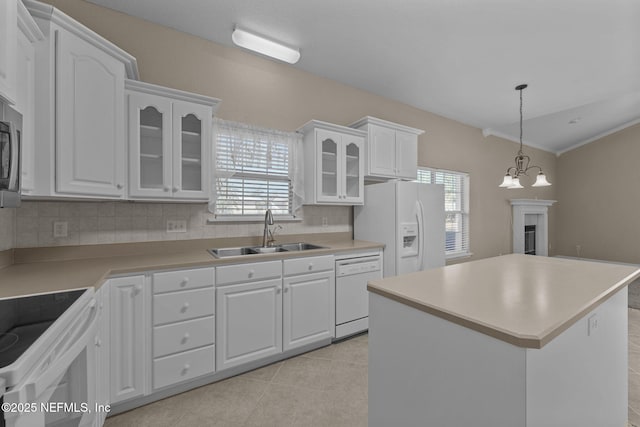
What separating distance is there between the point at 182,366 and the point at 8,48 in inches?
77.6

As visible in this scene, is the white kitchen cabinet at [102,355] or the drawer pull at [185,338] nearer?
the white kitchen cabinet at [102,355]

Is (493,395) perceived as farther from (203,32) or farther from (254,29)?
(203,32)

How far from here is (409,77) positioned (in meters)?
3.28

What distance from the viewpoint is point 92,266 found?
68.8 inches

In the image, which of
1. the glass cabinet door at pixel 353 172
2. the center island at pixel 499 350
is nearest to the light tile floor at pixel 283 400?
the center island at pixel 499 350

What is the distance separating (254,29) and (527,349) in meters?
2.88

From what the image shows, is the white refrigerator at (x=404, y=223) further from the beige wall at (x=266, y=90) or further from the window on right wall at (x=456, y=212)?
the window on right wall at (x=456, y=212)

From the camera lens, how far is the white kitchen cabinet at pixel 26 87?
4.38ft

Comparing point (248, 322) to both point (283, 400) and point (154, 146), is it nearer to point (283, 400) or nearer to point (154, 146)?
point (283, 400)

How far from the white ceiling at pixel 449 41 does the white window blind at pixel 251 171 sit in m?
0.89

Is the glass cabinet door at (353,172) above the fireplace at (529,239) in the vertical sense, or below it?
above

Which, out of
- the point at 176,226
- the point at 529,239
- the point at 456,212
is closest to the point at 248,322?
the point at 176,226

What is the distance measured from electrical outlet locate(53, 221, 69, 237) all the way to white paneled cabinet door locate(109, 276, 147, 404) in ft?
2.33

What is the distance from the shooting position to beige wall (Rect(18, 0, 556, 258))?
2.26 m
